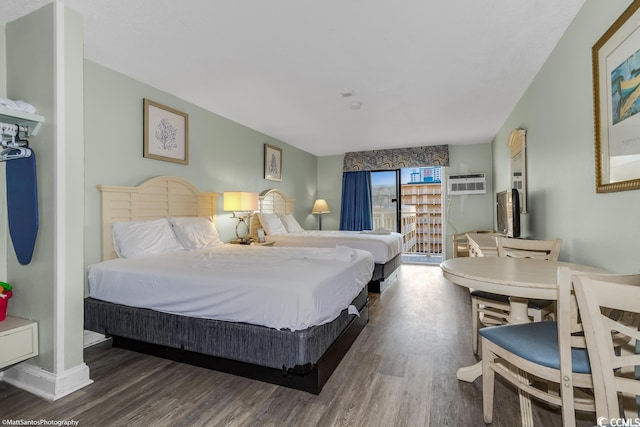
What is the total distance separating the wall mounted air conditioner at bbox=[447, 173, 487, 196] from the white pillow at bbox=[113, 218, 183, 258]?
5102mm

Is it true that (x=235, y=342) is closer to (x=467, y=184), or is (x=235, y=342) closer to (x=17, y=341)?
(x=17, y=341)

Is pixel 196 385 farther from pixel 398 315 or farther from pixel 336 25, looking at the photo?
pixel 336 25

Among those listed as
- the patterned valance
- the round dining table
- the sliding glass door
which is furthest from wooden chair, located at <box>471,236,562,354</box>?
the sliding glass door

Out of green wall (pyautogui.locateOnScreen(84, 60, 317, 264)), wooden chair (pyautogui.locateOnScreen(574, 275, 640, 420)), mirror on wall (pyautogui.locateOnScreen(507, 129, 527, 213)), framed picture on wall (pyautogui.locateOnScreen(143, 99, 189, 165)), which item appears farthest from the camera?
mirror on wall (pyautogui.locateOnScreen(507, 129, 527, 213))

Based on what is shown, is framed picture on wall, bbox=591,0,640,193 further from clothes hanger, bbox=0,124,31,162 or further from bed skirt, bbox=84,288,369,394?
clothes hanger, bbox=0,124,31,162

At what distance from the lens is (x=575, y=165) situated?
2.10 m

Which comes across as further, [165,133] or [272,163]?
[272,163]

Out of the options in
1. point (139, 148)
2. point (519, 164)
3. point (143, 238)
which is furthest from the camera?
point (519, 164)

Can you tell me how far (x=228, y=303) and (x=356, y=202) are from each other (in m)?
5.22

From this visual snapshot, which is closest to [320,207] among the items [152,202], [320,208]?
[320,208]

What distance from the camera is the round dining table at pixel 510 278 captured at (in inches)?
54.0

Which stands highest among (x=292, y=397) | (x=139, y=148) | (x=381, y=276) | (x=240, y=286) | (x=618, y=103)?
(x=139, y=148)

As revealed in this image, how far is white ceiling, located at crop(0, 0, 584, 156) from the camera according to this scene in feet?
6.48

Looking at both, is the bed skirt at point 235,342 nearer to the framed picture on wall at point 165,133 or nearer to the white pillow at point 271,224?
the framed picture on wall at point 165,133
